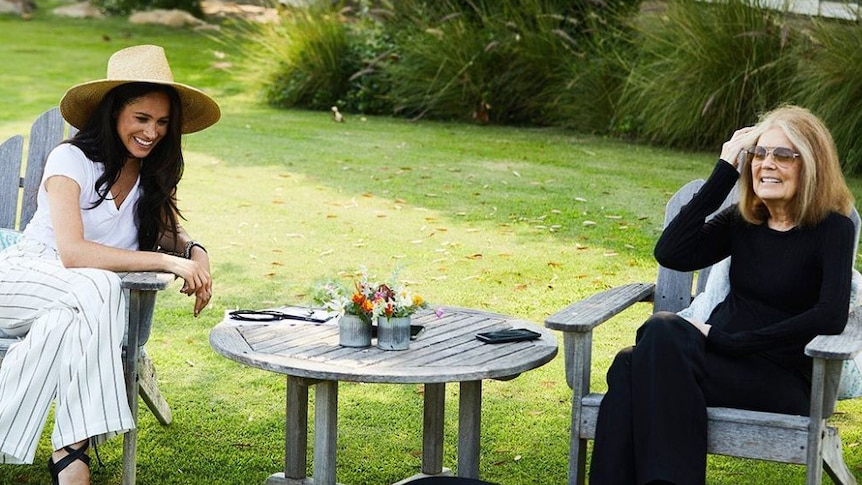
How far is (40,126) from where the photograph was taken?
4.78 metres

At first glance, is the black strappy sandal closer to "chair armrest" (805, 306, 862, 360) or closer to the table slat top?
the table slat top

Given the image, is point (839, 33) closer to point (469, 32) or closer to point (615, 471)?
point (469, 32)

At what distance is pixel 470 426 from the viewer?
142 inches

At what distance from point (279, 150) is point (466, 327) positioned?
680 cm

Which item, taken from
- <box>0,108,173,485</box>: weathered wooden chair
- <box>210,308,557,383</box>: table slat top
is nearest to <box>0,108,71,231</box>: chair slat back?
<box>0,108,173,485</box>: weathered wooden chair

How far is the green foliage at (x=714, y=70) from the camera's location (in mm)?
10422

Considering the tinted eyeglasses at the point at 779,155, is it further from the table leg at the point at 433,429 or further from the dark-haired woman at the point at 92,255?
the dark-haired woman at the point at 92,255

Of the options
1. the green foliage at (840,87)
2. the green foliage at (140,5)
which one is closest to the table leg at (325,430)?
the green foliage at (840,87)

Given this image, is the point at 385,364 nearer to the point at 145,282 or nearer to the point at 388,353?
the point at 388,353

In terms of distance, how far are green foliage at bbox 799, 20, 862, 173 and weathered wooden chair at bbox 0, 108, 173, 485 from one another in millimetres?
6502

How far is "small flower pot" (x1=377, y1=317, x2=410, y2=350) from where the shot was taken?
134 inches

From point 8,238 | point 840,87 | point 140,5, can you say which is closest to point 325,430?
point 8,238

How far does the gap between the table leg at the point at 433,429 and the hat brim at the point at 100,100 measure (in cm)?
121

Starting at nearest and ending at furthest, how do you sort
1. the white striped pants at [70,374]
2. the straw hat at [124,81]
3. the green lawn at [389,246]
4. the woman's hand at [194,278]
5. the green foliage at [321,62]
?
the white striped pants at [70,374]
the woman's hand at [194,278]
the straw hat at [124,81]
the green lawn at [389,246]
the green foliage at [321,62]
